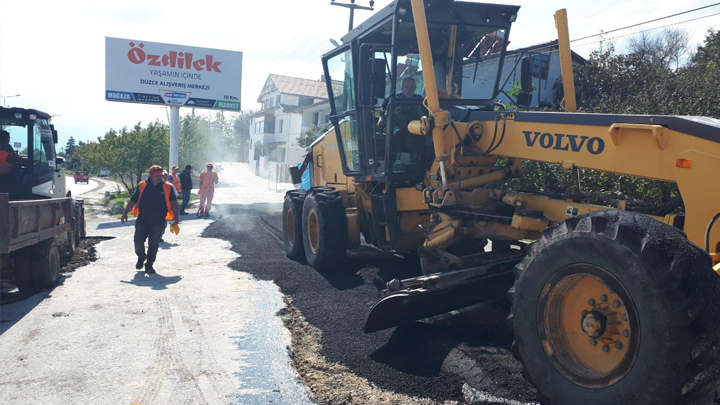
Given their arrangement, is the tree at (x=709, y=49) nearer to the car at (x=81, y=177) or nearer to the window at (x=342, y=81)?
the window at (x=342, y=81)

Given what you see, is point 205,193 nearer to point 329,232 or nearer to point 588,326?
point 329,232

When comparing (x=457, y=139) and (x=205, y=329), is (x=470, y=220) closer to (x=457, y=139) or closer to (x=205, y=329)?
(x=457, y=139)

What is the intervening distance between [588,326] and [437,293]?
6.11ft

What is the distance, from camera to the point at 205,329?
18.9ft

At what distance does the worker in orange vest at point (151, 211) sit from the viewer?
8.87 meters

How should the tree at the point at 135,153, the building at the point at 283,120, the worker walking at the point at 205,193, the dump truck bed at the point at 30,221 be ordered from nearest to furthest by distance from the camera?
the dump truck bed at the point at 30,221, the worker walking at the point at 205,193, the tree at the point at 135,153, the building at the point at 283,120

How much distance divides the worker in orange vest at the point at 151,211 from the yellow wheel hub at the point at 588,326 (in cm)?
679

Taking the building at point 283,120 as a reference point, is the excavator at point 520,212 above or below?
below

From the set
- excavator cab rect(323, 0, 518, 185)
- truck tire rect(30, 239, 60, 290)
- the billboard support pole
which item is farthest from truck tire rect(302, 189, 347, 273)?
the billboard support pole

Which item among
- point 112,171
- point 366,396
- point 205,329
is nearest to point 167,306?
point 205,329

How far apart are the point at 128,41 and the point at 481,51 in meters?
Answer: 21.8

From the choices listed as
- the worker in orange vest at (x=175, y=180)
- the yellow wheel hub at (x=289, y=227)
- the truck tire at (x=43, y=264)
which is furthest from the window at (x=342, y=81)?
the worker in orange vest at (x=175, y=180)

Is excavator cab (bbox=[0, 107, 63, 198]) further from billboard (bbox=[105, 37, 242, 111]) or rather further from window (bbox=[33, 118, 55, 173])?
billboard (bbox=[105, 37, 242, 111])

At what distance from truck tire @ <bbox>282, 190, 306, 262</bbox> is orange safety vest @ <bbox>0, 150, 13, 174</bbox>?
4.39 m
